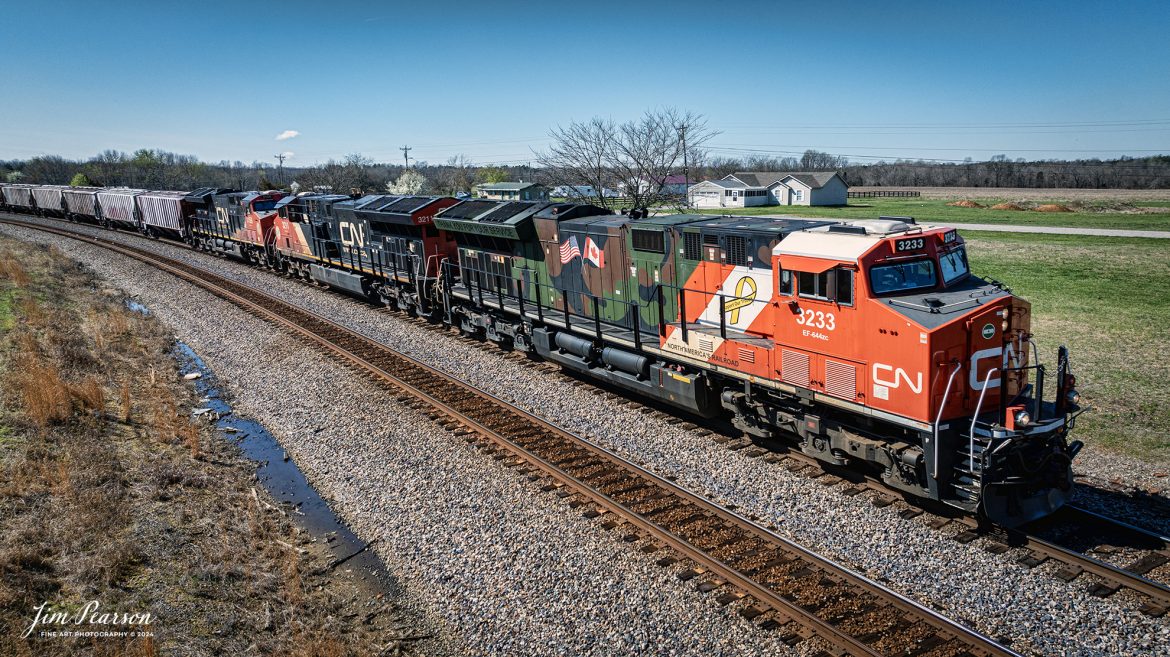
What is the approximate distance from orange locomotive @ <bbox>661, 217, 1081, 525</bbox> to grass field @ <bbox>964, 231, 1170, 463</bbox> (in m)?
2.47

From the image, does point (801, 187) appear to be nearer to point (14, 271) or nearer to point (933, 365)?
point (14, 271)

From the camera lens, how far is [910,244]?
28.1ft

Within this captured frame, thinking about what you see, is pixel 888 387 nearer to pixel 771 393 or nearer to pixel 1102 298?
pixel 771 393

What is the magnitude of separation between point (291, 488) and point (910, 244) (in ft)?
30.3

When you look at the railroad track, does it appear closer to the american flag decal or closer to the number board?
the american flag decal

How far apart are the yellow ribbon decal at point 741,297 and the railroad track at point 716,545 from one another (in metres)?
2.81

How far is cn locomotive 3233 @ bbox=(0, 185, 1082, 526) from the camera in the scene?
7.83 m

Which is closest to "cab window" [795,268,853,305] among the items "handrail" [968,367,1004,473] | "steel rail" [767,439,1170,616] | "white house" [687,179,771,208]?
"handrail" [968,367,1004,473]

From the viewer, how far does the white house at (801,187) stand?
76.7m

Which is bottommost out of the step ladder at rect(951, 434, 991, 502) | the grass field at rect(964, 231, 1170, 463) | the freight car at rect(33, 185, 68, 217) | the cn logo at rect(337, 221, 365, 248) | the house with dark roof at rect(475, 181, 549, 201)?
the grass field at rect(964, 231, 1170, 463)

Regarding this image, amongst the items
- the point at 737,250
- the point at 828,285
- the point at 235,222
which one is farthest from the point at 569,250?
the point at 235,222

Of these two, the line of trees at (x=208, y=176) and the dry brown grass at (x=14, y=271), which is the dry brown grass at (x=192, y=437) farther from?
the line of trees at (x=208, y=176)

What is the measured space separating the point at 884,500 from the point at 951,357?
6.83 ft

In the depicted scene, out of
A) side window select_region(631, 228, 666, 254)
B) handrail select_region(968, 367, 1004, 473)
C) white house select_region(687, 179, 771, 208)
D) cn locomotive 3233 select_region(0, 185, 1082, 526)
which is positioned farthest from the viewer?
white house select_region(687, 179, 771, 208)
